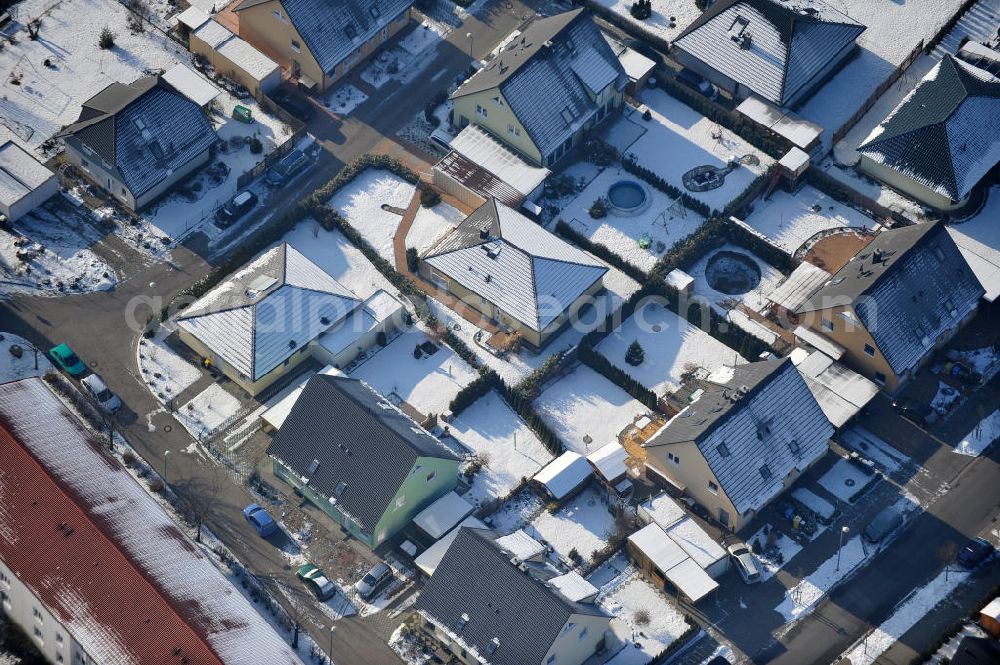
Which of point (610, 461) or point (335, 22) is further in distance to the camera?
point (335, 22)

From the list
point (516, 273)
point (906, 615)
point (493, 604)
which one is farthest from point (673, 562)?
point (516, 273)

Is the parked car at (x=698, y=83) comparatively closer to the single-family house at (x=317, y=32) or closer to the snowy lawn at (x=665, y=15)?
the snowy lawn at (x=665, y=15)

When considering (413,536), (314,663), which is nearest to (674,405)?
(413,536)

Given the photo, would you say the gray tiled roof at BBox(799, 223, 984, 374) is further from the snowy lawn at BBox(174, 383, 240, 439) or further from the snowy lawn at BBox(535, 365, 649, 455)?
the snowy lawn at BBox(174, 383, 240, 439)

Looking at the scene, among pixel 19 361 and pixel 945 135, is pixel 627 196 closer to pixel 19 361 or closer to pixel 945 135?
pixel 945 135

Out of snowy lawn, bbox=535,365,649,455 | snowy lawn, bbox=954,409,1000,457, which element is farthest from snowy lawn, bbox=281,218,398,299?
snowy lawn, bbox=954,409,1000,457

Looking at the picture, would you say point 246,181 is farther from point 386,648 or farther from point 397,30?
point 386,648

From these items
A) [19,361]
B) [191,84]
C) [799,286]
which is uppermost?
[191,84]

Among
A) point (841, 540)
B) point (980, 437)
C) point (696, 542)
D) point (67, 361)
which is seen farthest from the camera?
point (67, 361)
